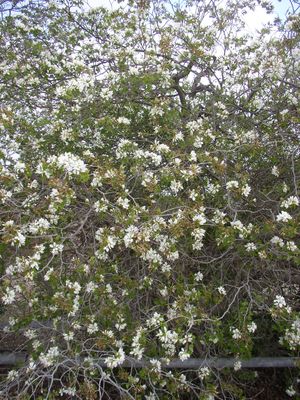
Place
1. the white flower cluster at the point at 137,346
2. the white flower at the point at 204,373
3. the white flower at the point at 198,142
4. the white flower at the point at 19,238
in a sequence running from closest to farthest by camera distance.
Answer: the white flower at the point at 19,238 → the white flower cluster at the point at 137,346 → the white flower at the point at 204,373 → the white flower at the point at 198,142

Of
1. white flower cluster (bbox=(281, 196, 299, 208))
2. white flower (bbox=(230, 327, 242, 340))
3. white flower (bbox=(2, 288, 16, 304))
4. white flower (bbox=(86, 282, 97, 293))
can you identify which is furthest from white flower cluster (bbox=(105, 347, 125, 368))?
white flower cluster (bbox=(281, 196, 299, 208))

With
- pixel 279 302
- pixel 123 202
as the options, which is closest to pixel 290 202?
pixel 279 302

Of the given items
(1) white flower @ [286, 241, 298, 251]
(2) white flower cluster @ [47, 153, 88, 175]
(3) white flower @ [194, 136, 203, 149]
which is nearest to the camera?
(2) white flower cluster @ [47, 153, 88, 175]

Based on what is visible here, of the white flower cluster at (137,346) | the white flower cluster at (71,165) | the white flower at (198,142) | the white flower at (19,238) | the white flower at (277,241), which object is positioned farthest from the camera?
the white flower at (198,142)

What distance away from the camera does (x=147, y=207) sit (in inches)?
121

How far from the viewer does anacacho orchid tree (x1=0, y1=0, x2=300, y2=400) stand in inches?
108

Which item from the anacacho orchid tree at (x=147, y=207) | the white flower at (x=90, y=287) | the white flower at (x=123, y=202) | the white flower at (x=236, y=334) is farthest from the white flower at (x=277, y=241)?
the white flower at (x=90, y=287)

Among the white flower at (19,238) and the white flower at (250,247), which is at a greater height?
the white flower at (19,238)

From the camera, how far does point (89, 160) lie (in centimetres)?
298

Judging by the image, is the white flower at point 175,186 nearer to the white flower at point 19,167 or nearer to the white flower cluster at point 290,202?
the white flower cluster at point 290,202

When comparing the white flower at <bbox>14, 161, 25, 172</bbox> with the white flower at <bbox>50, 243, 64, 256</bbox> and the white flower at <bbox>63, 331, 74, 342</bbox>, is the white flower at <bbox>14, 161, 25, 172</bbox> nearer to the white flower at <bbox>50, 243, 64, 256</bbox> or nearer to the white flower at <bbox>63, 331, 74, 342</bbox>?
the white flower at <bbox>50, 243, 64, 256</bbox>

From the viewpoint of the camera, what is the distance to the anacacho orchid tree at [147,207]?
8.98 ft

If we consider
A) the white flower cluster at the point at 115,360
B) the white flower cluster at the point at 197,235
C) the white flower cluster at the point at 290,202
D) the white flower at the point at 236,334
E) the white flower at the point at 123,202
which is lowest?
the white flower at the point at 236,334

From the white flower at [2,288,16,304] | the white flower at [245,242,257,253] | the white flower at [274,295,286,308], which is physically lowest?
the white flower at [274,295,286,308]
